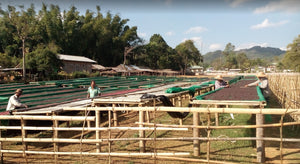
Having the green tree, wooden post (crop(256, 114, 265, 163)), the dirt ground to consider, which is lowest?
the dirt ground

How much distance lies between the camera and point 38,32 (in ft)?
100

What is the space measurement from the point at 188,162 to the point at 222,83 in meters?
4.66

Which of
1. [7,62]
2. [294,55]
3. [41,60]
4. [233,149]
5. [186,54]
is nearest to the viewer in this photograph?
[233,149]

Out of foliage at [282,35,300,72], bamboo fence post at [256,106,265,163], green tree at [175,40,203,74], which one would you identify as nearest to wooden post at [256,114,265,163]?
bamboo fence post at [256,106,265,163]

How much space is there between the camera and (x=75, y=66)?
2930cm

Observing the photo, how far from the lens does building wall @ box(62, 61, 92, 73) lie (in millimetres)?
27958

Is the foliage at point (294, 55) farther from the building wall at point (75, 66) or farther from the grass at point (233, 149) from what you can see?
the grass at point (233, 149)

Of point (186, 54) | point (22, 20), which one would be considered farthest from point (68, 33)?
point (186, 54)

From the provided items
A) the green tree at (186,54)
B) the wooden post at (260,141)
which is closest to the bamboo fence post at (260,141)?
the wooden post at (260,141)

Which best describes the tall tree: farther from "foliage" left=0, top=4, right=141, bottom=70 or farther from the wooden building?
the wooden building

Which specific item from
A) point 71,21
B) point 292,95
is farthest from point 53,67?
point 292,95

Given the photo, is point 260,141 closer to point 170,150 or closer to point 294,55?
point 170,150

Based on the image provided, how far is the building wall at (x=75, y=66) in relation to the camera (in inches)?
1101

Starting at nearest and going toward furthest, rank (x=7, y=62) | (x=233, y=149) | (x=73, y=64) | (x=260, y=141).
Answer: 1. (x=260, y=141)
2. (x=233, y=149)
3. (x=7, y=62)
4. (x=73, y=64)
